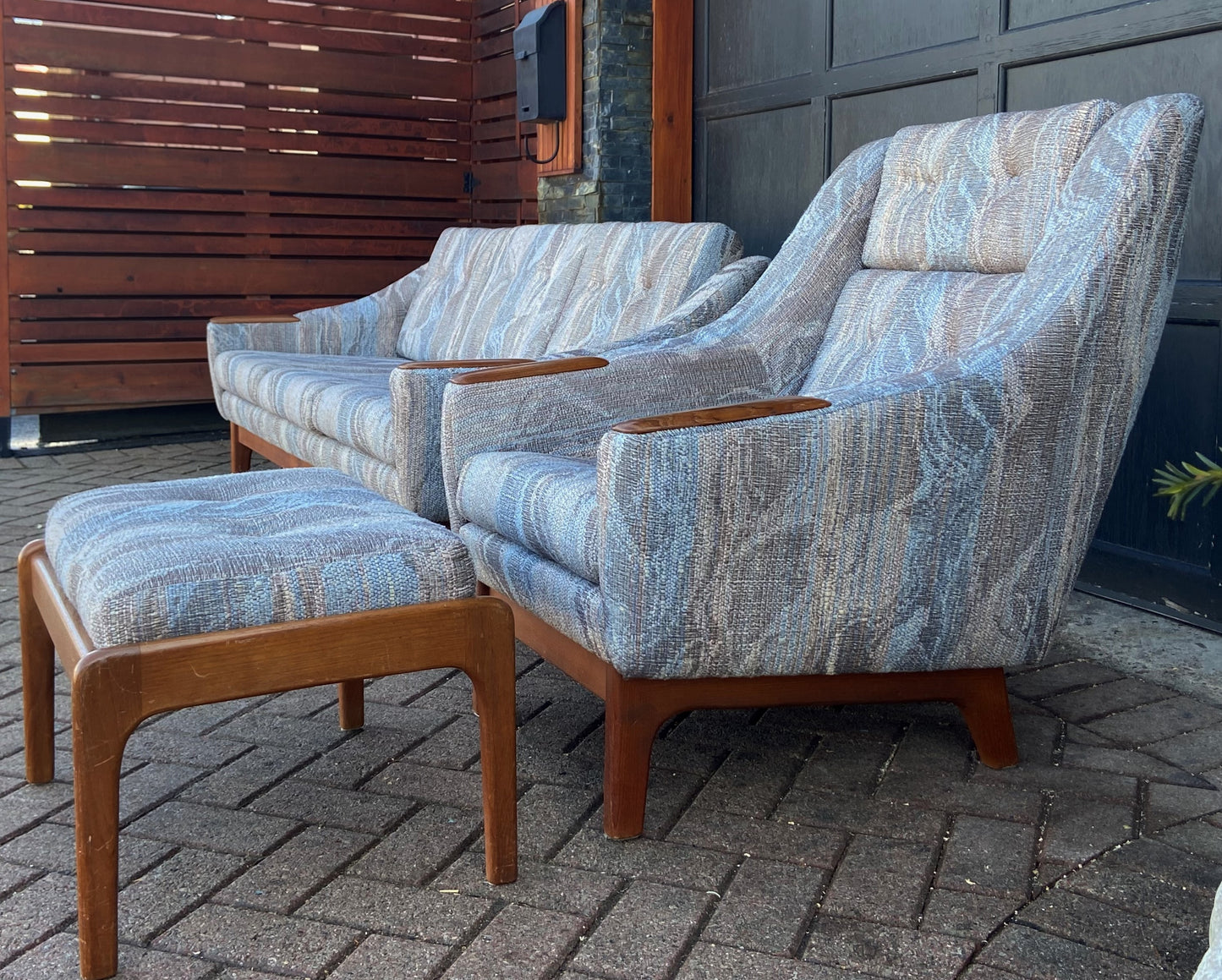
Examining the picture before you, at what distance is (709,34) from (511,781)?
3.58m

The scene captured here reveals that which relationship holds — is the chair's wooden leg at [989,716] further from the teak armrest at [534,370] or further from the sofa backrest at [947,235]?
the teak armrest at [534,370]

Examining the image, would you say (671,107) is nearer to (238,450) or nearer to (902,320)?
(238,450)

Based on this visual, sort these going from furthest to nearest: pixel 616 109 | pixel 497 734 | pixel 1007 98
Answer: pixel 616 109
pixel 1007 98
pixel 497 734

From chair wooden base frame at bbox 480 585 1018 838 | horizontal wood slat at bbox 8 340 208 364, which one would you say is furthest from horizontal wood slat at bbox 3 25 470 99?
chair wooden base frame at bbox 480 585 1018 838

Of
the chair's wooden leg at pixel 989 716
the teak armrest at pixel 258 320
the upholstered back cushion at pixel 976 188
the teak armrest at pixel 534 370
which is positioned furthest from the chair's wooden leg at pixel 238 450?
the chair's wooden leg at pixel 989 716

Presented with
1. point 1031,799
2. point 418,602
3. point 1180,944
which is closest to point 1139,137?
point 1031,799

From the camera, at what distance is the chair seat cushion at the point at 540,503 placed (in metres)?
1.89

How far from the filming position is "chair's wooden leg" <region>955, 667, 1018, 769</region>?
6.76 ft

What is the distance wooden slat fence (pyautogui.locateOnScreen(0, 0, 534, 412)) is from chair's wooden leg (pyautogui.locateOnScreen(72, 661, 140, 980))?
15.2ft

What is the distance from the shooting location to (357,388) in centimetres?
351

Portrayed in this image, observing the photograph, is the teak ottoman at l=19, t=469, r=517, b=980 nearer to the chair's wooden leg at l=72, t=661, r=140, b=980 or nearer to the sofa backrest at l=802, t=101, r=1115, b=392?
the chair's wooden leg at l=72, t=661, r=140, b=980

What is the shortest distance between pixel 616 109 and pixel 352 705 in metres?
2.96

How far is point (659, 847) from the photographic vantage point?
1.82 m

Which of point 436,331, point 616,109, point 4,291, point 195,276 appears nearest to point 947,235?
point 616,109
